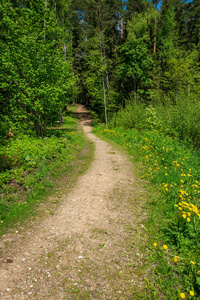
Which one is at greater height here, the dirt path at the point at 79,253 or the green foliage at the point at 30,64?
the green foliage at the point at 30,64

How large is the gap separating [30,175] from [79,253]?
315 centimetres

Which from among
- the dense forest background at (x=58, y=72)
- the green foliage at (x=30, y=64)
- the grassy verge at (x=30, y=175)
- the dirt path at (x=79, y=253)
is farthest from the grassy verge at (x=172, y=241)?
the green foliage at (x=30, y=64)

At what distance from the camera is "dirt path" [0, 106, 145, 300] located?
234 centimetres

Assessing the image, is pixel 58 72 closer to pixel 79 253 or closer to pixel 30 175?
pixel 30 175

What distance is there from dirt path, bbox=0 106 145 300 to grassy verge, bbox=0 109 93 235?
2.26 feet

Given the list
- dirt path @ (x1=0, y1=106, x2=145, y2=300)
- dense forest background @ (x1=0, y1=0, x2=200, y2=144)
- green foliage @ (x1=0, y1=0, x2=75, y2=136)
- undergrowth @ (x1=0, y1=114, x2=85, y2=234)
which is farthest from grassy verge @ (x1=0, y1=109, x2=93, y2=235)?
dense forest background @ (x1=0, y1=0, x2=200, y2=144)

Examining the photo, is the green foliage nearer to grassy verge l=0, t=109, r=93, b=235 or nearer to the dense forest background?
the dense forest background

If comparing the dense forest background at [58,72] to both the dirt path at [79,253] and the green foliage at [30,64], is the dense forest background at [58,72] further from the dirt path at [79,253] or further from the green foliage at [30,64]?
the dirt path at [79,253]

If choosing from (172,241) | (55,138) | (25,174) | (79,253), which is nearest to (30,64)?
(55,138)

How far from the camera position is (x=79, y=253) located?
2.93 metres

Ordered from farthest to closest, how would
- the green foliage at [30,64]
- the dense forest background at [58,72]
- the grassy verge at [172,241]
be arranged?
the dense forest background at [58,72], the green foliage at [30,64], the grassy verge at [172,241]

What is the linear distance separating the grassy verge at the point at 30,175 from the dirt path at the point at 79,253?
689 mm

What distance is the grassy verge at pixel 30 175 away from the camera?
13.5 ft

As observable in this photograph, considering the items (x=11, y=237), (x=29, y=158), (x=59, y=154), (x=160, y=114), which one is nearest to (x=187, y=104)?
(x=160, y=114)
